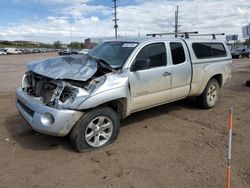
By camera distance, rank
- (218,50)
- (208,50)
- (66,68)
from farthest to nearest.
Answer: (218,50) < (208,50) < (66,68)

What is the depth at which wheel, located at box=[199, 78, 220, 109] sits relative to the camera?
6.61 meters

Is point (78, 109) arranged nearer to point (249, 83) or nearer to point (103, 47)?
point (103, 47)

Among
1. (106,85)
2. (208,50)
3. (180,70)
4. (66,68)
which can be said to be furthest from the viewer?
(208,50)

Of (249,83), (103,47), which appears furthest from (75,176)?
(249,83)

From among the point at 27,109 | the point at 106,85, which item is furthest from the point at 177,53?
the point at 27,109

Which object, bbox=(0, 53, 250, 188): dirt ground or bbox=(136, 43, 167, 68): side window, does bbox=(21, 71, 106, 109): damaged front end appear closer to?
bbox=(0, 53, 250, 188): dirt ground

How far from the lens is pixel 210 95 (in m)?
6.80

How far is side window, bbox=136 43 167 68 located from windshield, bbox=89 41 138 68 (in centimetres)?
22

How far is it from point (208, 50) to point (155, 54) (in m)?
2.05

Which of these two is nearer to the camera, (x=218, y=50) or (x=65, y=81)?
(x=65, y=81)

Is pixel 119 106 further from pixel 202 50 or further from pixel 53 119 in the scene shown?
pixel 202 50

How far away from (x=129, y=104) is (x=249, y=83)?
731 cm

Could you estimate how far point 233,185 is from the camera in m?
3.29

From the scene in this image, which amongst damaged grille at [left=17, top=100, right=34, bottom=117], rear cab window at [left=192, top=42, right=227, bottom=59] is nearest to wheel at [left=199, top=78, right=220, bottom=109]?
rear cab window at [left=192, top=42, right=227, bottom=59]
